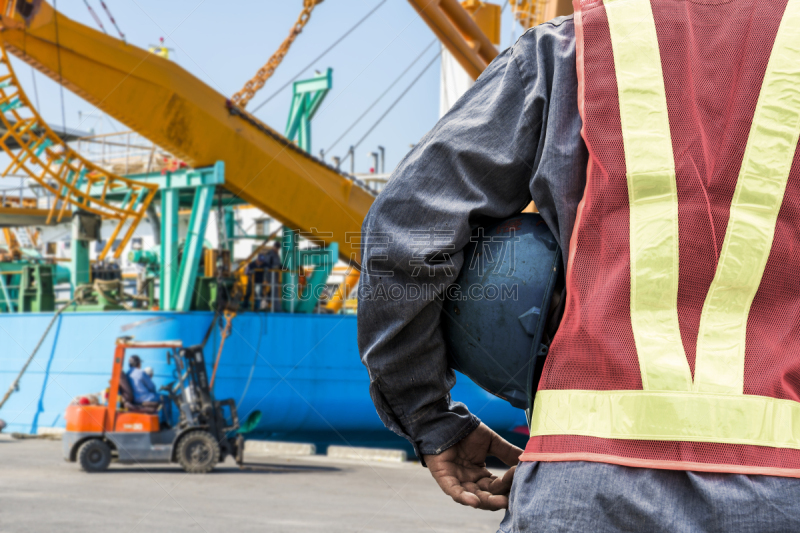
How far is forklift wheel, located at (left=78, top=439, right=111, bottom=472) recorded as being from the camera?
9766mm

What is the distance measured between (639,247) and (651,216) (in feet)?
0.15

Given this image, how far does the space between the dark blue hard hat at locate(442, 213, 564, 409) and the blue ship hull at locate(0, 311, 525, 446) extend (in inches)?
473

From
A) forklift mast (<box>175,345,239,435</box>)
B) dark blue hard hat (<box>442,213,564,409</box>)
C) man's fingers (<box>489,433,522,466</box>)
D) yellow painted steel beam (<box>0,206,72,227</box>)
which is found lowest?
forklift mast (<box>175,345,239,435</box>)

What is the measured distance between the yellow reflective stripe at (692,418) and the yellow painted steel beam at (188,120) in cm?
1126

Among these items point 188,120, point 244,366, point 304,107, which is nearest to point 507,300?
point 188,120

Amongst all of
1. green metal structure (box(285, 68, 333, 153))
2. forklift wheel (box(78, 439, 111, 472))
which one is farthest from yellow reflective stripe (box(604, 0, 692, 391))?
green metal structure (box(285, 68, 333, 153))

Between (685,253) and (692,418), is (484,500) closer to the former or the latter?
(692,418)

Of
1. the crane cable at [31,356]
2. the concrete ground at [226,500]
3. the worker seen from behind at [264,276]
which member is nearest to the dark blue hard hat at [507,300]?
the concrete ground at [226,500]

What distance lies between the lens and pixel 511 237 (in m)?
1.24

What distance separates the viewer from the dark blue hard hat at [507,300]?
121 centimetres

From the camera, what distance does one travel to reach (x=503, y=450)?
4.88 ft

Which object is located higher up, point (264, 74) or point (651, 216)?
point (264, 74)

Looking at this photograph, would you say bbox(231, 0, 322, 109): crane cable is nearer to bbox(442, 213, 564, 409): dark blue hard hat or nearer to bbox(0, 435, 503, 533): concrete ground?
bbox(0, 435, 503, 533): concrete ground

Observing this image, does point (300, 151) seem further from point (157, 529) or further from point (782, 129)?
point (782, 129)
